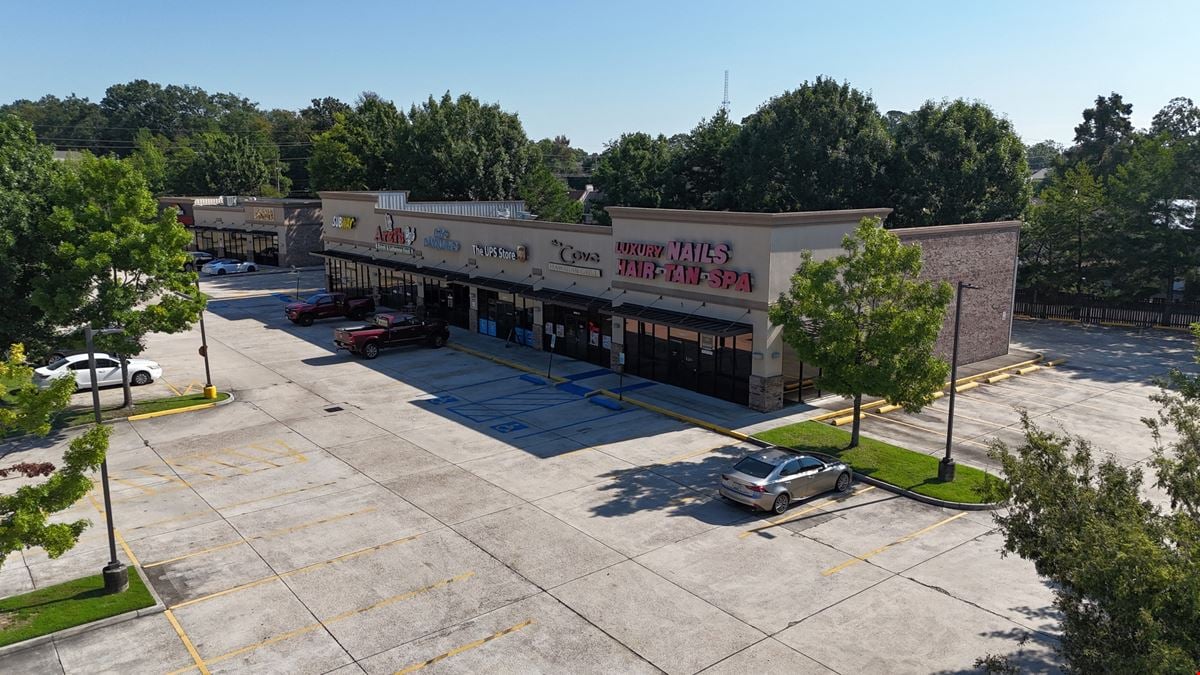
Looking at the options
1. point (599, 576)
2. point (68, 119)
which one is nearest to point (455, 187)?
point (599, 576)

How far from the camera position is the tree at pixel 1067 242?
5466 cm

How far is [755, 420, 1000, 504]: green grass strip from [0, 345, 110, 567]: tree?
19726mm

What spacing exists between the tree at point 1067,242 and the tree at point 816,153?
11.2 m

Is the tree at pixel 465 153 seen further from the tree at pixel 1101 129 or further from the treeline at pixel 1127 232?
the tree at pixel 1101 129

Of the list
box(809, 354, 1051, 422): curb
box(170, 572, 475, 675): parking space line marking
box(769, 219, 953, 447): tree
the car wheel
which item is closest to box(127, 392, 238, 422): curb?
box(170, 572, 475, 675): parking space line marking

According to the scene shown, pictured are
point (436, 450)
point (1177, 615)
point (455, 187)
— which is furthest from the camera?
point (455, 187)

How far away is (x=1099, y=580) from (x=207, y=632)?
1538 centimetres

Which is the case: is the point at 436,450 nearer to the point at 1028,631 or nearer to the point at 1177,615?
the point at 1028,631

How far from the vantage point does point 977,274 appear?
127 ft

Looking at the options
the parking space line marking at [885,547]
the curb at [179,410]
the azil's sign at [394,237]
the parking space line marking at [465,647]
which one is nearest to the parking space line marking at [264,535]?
the parking space line marking at [465,647]

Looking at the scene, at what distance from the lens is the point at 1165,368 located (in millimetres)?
39594

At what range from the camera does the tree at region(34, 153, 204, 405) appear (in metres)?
27.8

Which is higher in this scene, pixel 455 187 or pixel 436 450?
pixel 455 187

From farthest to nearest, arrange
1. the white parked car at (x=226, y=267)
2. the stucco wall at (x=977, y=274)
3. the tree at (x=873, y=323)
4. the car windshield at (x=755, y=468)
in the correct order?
the white parked car at (x=226, y=267), the stucco wall at (x=977, y=274), the tree at (x=873, y=323), the car windshield at (x=755, y=468)
